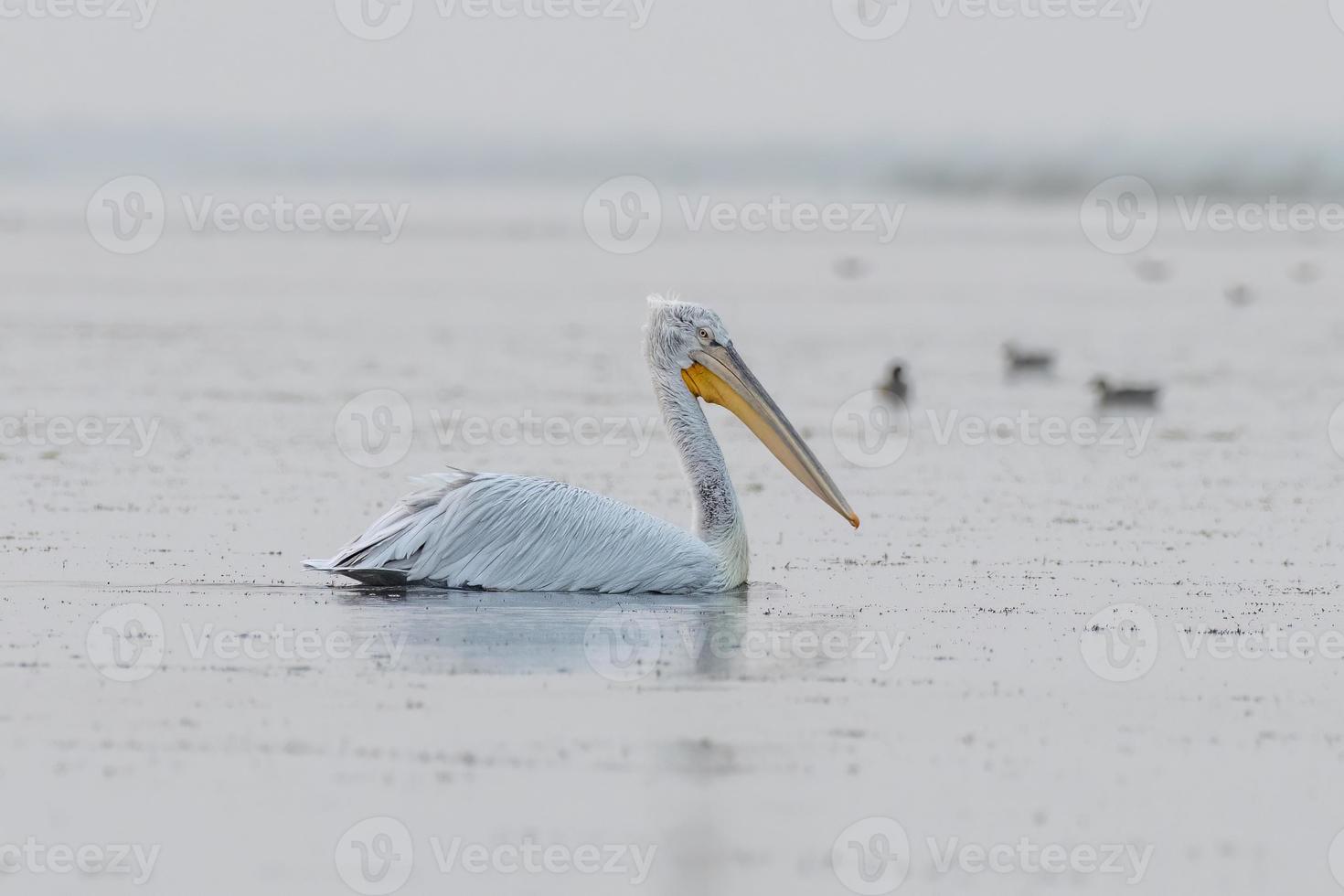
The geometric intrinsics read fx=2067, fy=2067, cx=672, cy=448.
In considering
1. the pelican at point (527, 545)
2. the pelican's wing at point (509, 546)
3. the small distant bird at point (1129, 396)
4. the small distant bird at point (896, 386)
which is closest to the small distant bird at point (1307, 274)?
the small distant bird at point (1129, 396)

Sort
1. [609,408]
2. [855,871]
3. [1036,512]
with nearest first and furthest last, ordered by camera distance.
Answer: [855,871], [1036,512], [609,408]

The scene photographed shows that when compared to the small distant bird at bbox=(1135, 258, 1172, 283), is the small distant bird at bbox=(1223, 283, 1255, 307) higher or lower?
lower

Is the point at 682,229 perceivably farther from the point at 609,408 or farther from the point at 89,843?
the point at 89,843

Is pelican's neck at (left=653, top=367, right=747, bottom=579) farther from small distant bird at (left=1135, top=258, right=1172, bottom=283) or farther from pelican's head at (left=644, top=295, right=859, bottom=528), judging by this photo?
small distant bird at (left=1135, top=258, right=1172, bottom=283)

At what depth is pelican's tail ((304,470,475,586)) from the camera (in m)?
7.84

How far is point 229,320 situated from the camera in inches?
819

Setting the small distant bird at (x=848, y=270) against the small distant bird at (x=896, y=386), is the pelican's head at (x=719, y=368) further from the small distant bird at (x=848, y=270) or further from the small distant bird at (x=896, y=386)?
the small distant bird at (x=848, y=270)

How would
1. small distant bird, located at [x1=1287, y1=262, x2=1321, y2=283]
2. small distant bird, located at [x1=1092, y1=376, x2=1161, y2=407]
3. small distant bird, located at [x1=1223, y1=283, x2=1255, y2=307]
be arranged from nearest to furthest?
small distant bird, located at [x1=1092, y1=376, x2=1161, y2=407], small distant bird, located at [x1=1223, y1=283, x2=1255, y2=307], small distant bird, located at [x1=1287, y1=262, x2=1321, y2=283]

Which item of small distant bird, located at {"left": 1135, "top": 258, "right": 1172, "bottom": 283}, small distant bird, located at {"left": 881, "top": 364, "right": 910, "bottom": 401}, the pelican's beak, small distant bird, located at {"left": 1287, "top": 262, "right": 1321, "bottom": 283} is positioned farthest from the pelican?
small distant bird, located at {"left": 1135, "top": 258, "right": 1172, "bottom": 283}

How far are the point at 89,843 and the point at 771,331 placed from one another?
16320mm

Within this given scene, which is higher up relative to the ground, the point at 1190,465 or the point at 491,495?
the point at 1190,465

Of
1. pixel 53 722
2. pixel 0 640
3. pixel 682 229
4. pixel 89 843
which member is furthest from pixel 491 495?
pixel 682 229

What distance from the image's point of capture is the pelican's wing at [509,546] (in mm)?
7867

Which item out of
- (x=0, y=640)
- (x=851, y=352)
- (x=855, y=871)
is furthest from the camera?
(x=851, y=352)
